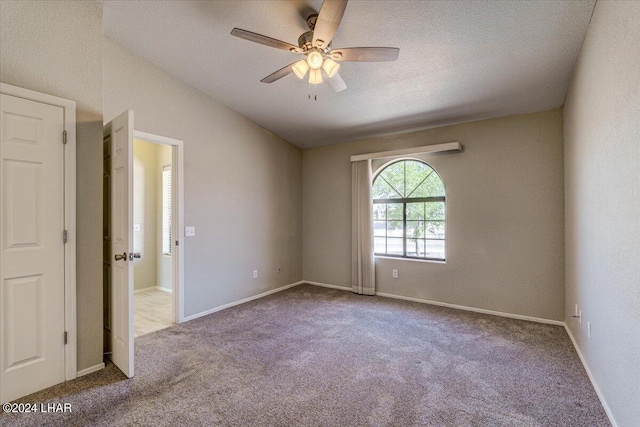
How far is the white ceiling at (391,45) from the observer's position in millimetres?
2246

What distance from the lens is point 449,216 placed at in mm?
4055

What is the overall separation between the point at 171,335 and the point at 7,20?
9.59ft

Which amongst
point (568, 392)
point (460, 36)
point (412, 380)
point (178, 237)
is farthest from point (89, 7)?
point (568, 392)

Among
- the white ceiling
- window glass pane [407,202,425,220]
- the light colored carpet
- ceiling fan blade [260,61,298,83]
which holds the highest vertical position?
the white ceiling

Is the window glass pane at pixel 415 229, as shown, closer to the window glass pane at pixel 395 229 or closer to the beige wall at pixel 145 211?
the window glass pane at pixel 395 229

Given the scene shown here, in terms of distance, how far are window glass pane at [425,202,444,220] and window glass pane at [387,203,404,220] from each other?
0.40 m

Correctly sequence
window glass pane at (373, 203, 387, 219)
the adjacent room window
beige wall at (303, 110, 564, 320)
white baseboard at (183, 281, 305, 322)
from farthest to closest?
the adjacent room window
window glass pane at (373, 203, 387, 219)
white baseboard at (183, 281, 305, 322)
beige wall at (303, 110, 564, 320)

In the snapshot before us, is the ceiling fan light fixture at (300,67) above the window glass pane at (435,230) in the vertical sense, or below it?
above

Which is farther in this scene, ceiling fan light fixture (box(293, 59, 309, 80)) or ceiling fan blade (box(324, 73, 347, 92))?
ceiling fan blade (box(324, 73, 347, 92))

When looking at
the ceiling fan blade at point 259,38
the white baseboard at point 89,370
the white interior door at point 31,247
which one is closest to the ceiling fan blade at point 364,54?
the ceiling fan blade at point 259,38

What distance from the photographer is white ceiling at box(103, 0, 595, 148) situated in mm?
2246

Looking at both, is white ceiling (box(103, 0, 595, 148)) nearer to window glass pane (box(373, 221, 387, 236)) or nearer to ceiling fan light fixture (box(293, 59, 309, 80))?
ceiling fan light fixture (box(293, 59, 309, 80))

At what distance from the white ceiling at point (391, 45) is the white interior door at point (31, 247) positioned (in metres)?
1.31

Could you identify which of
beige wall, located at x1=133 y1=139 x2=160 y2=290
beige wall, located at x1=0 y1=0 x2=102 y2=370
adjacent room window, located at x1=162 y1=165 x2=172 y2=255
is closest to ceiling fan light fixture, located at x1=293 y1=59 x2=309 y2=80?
beige wall, located at x1=0 y1=0 x2=102 y2=370
